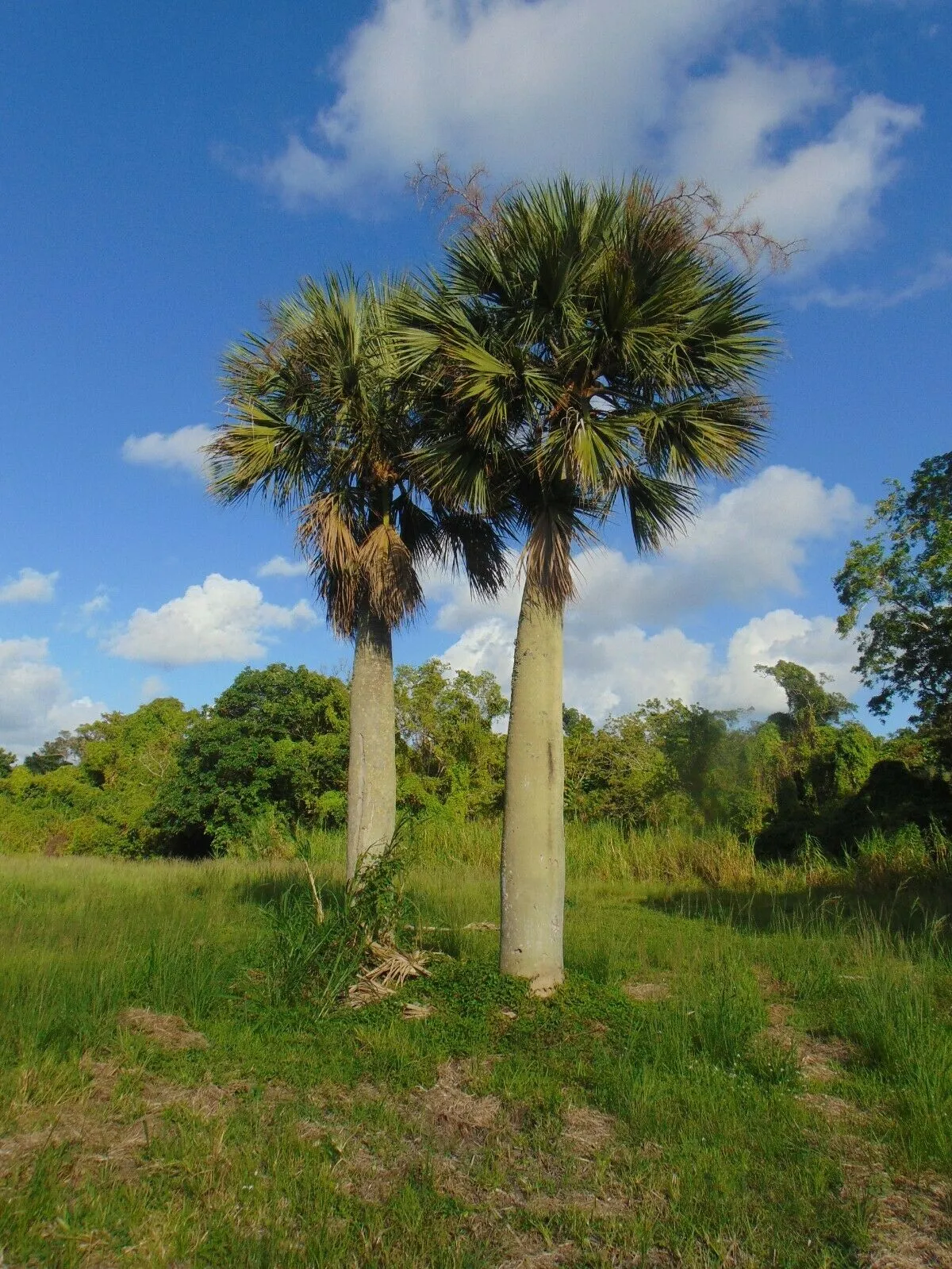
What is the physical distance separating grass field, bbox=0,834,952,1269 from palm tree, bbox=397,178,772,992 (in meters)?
1.45

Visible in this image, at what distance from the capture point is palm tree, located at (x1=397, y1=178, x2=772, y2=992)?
7582mm

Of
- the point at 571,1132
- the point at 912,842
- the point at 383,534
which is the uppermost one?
the point at 383,534

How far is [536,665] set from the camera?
7898mm

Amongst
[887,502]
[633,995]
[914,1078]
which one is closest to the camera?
[914,1078]

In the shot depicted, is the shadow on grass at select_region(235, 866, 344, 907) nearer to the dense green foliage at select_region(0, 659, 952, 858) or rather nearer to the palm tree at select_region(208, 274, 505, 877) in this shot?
the palm tree at select_region(208, 274, 505, 877)

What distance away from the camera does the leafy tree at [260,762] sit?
24.1 m

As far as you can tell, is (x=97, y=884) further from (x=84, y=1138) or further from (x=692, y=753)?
(x=692, y=753)

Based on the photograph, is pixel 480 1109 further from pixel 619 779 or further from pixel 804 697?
pixel 804 697

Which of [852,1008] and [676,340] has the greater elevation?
[676,340]

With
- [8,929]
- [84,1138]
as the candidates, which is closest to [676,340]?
[84,1138]

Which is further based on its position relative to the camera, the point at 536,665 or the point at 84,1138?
the point at 536,665

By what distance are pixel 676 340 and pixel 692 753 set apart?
17785 mm

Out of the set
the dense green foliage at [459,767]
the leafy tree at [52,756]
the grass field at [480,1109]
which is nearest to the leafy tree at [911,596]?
the dense green foliage at [459,767]

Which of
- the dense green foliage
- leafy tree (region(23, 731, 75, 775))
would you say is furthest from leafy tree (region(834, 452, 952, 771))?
leafy tree (region(23, 731, 75, 775))
